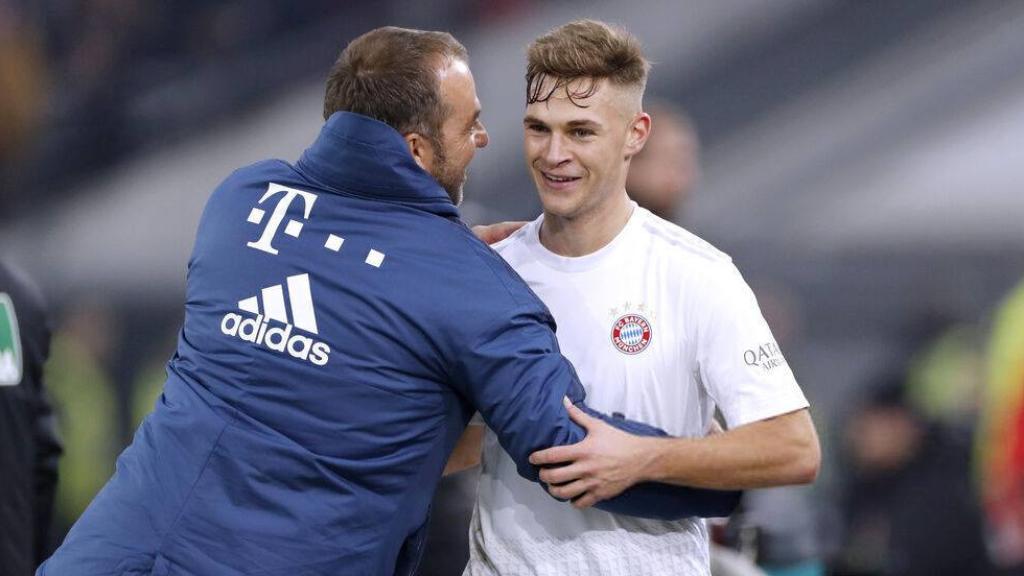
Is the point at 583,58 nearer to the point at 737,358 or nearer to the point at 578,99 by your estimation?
the point at 578,99

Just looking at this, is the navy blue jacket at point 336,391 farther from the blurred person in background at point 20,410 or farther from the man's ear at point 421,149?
the blurred person in background at point 20,410

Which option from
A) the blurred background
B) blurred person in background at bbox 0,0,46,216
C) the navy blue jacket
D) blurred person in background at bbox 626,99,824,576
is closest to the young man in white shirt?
the navy blue jacket

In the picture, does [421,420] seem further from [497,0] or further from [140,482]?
[497,0]

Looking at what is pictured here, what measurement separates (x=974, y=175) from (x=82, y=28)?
189 inches

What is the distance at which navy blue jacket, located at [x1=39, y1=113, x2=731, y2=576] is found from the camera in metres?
2.36

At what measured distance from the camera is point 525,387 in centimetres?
237

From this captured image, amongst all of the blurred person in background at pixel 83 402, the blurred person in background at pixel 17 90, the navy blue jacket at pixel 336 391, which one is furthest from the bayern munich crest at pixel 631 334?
the blurred person in background at pixel 17 90

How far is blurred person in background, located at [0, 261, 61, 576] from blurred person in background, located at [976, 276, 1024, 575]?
3689 mm

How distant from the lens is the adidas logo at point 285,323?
241 centimetres

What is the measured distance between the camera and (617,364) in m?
2.58

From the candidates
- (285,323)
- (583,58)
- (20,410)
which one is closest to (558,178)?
(583,58)

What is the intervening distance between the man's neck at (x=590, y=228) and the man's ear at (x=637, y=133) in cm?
8

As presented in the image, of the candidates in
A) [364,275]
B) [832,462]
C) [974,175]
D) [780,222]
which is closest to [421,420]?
[364,275]

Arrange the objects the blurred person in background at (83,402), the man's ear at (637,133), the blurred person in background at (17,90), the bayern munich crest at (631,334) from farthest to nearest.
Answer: the blurred person in background at (17,90) → the blurred person in background at (83,402) → the man's ear at (637,133) → the bayern munich crest at (631,334)
